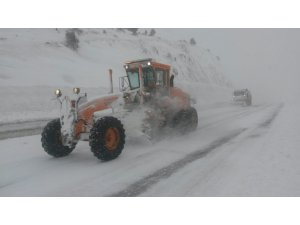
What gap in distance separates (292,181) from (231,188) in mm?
1093

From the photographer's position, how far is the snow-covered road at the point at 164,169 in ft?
17.4

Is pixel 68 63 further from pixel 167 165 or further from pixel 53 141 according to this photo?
pixel 167 165

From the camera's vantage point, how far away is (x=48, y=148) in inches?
299

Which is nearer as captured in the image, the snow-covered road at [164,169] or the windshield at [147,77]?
the snow-covered road at [164,169]

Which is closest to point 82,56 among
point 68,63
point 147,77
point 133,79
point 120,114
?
point 68,63

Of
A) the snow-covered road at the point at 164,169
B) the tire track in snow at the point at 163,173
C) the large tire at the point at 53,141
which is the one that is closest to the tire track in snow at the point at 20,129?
the snow-covered road at the point at 164,169

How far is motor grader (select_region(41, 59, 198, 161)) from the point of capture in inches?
287

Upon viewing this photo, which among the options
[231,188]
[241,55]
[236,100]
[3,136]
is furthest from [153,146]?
[241,55]

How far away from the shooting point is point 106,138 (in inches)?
283

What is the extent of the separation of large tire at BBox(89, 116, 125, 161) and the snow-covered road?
0.64 feet

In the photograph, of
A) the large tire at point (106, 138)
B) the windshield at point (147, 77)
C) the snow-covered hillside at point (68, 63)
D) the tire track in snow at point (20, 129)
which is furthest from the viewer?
the snow-covered hillside at point (68, 63)

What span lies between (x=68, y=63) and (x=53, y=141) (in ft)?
68.9

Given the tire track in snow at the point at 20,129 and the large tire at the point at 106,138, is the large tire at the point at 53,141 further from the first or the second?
the tire track in snow at the point at 20,129

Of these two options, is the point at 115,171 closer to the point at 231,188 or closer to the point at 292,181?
the point at 231,188
